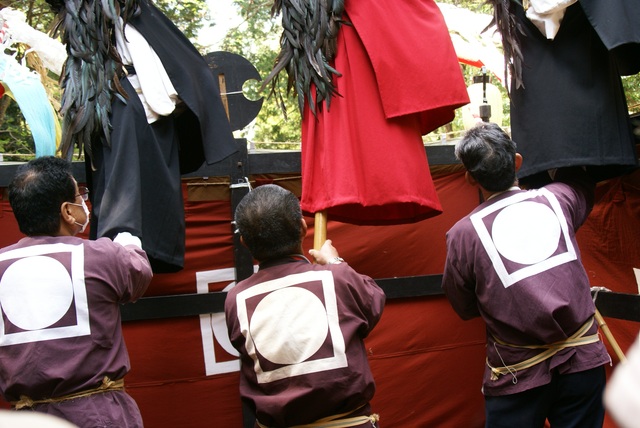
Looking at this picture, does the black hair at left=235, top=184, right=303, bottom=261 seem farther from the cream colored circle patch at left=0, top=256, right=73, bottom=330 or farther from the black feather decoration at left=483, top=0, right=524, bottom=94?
the black feather decoration at left=483, top=0, right=524, bottom=94

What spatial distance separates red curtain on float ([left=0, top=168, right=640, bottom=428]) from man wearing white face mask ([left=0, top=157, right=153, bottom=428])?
1.19 m

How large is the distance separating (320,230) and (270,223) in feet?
1.88

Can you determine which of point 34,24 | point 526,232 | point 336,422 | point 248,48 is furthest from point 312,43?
point 248,48

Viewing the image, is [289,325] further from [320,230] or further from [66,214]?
[66,214]

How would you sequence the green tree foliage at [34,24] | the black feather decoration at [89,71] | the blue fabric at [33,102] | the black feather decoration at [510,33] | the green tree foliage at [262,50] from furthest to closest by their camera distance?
1. the green tree foliage at [262,50]
2. the green tree foliage at [34,24]
3. the blue fabric at [33,102]
4. the black feather decoration at [510,33]
5. the black feather decoration at [89,71]

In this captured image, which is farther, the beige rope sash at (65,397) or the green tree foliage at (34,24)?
the green tree foliage at (34,24)

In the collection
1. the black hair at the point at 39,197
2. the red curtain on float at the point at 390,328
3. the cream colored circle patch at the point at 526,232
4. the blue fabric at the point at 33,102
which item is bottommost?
the red curtain on float at the point at 390,328

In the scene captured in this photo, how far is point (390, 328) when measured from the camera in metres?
4.20

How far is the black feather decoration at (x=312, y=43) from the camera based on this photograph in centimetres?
313

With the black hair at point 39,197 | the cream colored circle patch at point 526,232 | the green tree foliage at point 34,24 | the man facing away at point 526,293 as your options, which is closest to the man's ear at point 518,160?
the man facing away at point 526,293

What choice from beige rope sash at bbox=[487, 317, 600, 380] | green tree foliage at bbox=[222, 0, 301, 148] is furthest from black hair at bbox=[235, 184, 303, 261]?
green tree foliage at bbox=[222, 0, 301, 148]

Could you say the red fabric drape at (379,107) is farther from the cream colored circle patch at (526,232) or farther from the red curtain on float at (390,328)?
the red curtain on float at (390,328)

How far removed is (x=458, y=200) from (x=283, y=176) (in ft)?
3.85

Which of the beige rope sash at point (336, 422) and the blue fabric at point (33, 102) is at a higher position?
the blue fabric at point (33, 102)
